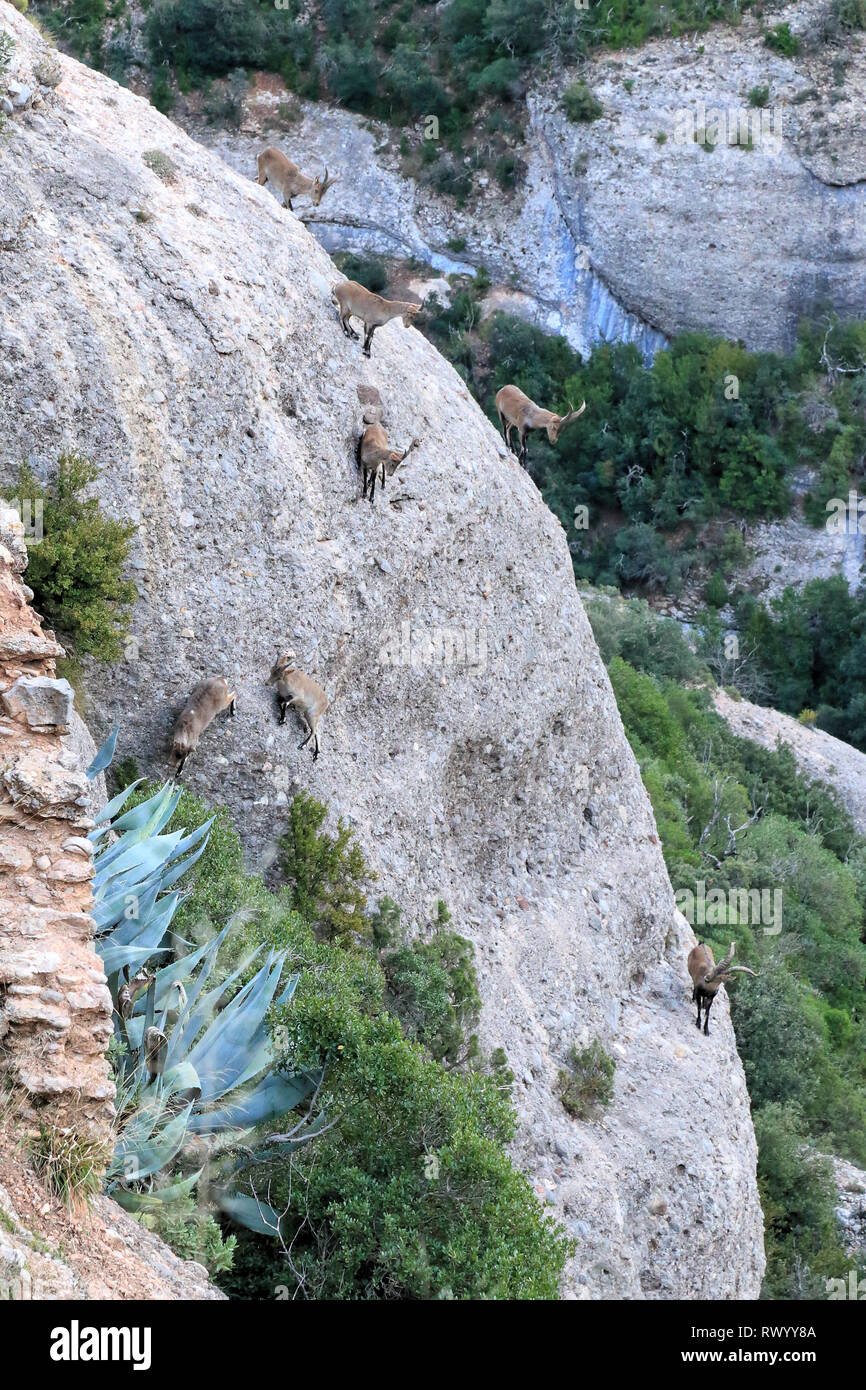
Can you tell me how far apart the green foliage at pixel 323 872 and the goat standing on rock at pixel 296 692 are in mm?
645

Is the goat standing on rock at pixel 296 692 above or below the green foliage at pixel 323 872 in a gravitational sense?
above

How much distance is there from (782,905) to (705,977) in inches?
517

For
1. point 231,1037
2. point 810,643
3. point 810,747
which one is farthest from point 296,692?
point 810,643

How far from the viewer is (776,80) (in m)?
49.4

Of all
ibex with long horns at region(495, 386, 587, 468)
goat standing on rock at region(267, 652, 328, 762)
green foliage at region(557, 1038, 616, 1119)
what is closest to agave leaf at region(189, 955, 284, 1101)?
goat standing on rock at region(267, 652, 328, 762)

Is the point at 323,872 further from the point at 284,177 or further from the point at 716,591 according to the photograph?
the point at 716,591

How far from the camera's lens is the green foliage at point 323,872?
1068 centimetres

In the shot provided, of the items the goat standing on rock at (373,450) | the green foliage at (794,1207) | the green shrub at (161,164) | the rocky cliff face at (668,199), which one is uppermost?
the rocky cliff face at (668,199)

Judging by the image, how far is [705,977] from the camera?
14.5 m

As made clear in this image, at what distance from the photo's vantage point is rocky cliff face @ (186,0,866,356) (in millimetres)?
49406

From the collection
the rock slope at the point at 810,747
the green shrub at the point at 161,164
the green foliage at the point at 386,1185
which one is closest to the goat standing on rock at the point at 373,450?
the green shrub at the point at 161,164

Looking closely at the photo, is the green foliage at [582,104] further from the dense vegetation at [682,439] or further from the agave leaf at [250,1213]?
the agave leaf at [250,1213]

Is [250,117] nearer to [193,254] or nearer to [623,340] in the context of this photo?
[623,340]
